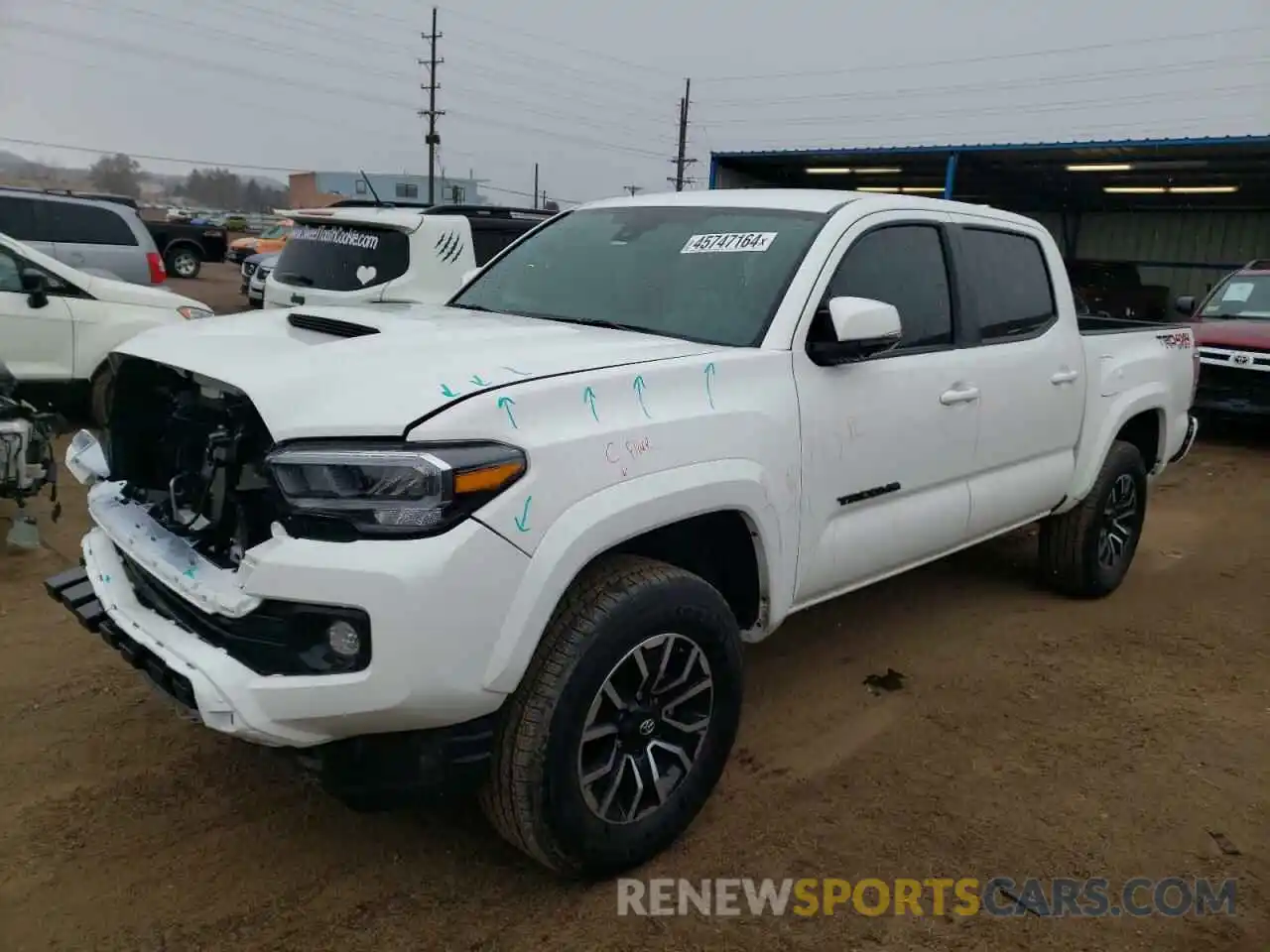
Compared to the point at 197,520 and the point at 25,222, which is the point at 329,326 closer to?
the point at 197,520

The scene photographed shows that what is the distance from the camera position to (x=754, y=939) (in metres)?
2.56

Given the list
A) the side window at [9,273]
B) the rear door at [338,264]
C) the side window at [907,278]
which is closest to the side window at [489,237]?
the rear door at [338,264]

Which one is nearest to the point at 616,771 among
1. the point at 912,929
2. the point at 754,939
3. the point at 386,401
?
the point at 754,939

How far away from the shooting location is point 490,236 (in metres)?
8.64

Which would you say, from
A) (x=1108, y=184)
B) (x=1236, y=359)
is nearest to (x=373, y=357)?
(x=1236, y=359)

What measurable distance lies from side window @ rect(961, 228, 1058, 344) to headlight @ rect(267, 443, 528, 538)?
8.53 feet

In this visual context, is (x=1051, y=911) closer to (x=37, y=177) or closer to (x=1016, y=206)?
(x=1016, y=206)

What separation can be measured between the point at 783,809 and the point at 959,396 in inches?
65.6

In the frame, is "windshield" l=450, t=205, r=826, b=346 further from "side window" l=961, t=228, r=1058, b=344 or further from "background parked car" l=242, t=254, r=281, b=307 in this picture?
"background parked car" l=242, t=254, r=281, b=307

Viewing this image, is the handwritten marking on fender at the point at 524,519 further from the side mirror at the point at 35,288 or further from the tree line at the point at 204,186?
the tree line at the point at 204,186

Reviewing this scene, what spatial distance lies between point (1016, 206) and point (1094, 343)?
76.1 feet

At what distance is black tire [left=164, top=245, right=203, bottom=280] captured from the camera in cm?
2402

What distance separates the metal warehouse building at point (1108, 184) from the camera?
1802cm

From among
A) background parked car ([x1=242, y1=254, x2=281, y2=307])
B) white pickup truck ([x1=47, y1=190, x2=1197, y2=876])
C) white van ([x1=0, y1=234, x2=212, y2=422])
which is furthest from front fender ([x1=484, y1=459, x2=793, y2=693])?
background parked car ([x1=242, y1=254, x2=281, y2=307])
